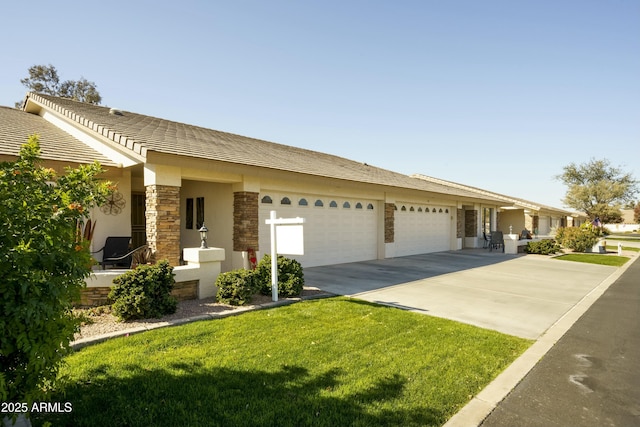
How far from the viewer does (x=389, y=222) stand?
15.9 meters

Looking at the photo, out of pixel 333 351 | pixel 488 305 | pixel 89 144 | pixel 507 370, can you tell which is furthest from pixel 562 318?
pixel 89 144

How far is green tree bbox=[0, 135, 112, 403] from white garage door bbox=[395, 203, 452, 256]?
49.0ft

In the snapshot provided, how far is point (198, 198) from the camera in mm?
12188

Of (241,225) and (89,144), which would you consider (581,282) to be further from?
(89,144)

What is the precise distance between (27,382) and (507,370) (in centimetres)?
501

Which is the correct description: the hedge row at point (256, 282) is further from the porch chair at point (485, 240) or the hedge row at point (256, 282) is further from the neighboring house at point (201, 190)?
the porch chair at point (485, 240)

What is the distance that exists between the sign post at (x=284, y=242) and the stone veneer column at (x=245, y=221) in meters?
2.20

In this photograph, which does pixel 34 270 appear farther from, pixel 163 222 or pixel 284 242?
pixel 163 222

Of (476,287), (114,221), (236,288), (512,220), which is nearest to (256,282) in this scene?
(236,288)

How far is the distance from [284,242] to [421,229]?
12220 mm

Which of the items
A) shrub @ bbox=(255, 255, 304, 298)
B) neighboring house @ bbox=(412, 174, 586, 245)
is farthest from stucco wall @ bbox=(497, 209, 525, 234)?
shrub @ bbox=(255, 255, 304, 298)

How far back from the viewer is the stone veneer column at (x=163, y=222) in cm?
841

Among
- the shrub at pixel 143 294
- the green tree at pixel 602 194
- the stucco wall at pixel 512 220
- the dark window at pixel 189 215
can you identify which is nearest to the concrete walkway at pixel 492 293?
the shrub at pixel 143 294

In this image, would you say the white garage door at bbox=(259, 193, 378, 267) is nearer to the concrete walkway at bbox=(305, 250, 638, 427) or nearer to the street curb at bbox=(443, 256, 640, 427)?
the concrete walkway at bbox=(305, 250, 638, 427)
